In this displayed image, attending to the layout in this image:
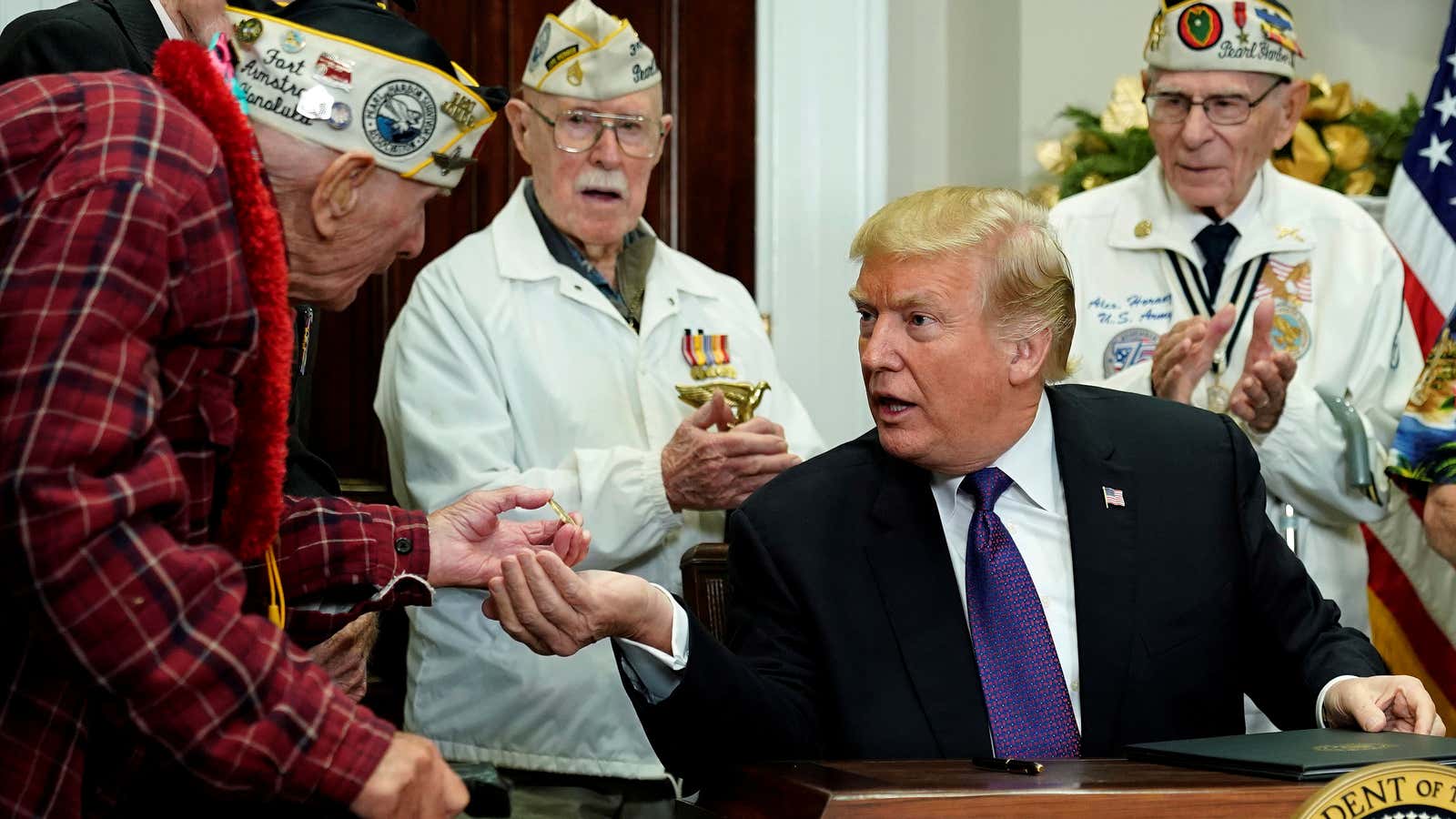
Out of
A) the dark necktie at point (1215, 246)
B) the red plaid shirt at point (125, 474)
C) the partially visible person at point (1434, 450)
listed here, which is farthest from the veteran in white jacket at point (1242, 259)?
the red plaid shirt at point (125, 474)

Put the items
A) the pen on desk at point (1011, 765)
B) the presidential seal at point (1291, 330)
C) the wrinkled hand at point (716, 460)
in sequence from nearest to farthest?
the pen on desk at point (1011, 765), the wrinkled hand at point (716, 460), the presidential seal at point (1291, 330)

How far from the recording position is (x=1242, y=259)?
363 centimetres

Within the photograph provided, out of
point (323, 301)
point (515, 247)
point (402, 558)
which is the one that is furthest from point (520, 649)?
point (323, 301)

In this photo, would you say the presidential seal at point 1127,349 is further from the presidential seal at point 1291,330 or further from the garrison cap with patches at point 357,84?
the garrison cap with patches at point 357,84

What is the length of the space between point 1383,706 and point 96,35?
79.1 inches

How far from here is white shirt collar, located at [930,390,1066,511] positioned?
7.96ft

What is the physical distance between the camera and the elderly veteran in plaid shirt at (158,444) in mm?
1352

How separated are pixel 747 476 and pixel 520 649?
0.58m

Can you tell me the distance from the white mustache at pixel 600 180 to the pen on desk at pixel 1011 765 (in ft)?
6.59

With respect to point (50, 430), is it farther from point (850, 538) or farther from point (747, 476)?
point (747, 476)

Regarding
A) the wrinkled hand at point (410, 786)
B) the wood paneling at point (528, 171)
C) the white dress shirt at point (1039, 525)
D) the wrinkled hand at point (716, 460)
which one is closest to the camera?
the wrinkled hand at point (410, 786)

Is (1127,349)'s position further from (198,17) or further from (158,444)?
(158,444)

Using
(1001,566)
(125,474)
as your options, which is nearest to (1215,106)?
(1001,566)

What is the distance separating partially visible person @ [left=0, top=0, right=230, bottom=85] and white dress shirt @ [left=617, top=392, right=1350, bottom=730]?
1.34 meters
